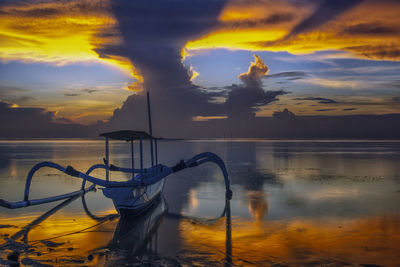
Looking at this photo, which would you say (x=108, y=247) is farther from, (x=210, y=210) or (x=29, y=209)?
(x=29, y=209)

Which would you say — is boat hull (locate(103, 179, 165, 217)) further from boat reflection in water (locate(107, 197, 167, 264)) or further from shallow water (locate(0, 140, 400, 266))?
shallow water (locate(0, 140, 400, 266))

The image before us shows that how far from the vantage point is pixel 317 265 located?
391 inches

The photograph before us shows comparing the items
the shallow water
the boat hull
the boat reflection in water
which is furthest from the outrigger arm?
the boat reflection in water

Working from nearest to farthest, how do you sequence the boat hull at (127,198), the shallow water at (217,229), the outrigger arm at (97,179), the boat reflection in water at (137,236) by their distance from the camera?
the shallow water at (217,229) → the boat reflection in water at (137,236) → the boat hull at (127,198) → the outrigger arm at (97,179)

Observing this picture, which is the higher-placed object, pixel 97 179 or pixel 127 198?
pixel 97 179

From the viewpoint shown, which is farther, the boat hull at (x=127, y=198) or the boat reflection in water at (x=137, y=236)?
the boat hull at (x=127, y=198)

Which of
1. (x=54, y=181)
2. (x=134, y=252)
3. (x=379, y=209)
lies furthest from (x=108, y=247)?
(x=54, y=181)

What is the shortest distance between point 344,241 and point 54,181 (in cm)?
2295

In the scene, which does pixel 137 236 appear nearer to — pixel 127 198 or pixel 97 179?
pixel 127 198

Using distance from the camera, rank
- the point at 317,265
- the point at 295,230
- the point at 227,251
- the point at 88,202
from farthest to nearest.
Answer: the point at 88,202
the point at 295,230
the point at 227,251
the point at 317,265

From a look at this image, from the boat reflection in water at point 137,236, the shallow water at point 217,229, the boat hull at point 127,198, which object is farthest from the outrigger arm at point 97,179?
the boat reflection in water at point 137,236

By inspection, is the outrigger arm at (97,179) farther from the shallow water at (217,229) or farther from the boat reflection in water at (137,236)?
the boat reflection in water at (137,236)

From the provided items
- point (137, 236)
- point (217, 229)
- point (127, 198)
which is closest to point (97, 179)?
point (127, 198)

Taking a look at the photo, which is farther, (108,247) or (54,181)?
(54,181)
